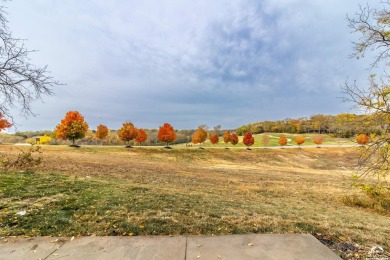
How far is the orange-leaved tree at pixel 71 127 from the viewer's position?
153 ft

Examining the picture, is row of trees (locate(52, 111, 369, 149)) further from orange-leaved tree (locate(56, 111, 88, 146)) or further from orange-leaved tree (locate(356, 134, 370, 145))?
orange-leaved tree (locate(356, 134, 370, 145))

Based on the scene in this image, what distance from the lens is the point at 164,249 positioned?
13.1ft

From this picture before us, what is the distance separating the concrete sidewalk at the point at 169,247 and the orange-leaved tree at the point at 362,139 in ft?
18.9

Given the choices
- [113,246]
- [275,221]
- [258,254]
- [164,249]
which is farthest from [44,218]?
[275,221]

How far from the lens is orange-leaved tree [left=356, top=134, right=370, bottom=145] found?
28.1 feet

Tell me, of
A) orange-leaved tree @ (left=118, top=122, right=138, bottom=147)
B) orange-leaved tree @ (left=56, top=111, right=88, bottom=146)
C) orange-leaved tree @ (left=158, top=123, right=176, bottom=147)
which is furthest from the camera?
orange-leaved tree @ (left=158, top=123, right=176, bottom=147)

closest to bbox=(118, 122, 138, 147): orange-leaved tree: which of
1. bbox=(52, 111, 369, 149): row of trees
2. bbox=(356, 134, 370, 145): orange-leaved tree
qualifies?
bbox=(52, 111, 369, 149): row of trees

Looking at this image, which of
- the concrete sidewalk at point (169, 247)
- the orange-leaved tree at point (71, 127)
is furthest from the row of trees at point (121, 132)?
the concrete sidewalk at point (169, 247)

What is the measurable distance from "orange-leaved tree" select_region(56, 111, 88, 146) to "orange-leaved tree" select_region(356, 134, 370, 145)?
4743 cm

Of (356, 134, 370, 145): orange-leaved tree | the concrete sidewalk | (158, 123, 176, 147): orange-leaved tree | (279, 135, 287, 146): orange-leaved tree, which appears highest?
(158, 123, 176, 147): orange-leaved tree

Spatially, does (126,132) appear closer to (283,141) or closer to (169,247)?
(283,141)

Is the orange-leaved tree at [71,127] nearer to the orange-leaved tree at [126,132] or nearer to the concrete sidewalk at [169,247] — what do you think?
the orange-leaved tree at [126,132]

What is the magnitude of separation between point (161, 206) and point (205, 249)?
3014 millimetres

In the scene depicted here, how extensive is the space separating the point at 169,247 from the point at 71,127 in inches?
1923
